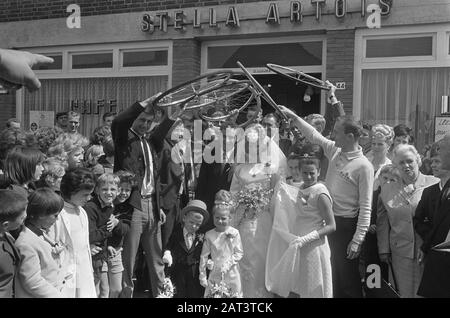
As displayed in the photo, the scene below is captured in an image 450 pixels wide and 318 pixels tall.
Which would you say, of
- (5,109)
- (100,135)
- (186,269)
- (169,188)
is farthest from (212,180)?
(5,109)

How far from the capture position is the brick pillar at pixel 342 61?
27.6 ft

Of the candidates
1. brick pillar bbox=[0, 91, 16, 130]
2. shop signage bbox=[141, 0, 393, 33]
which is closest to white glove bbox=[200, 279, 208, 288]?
shop signage bbox=[141, 0, 393, 33]

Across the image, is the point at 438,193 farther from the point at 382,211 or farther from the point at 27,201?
the point at 27,201

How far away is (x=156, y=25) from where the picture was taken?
941 centimetres

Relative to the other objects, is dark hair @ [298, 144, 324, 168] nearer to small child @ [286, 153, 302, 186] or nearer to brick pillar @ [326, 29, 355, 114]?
small child @ [286, 153, 302, 186]

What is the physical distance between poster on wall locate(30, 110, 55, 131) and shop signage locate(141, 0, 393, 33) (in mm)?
2596

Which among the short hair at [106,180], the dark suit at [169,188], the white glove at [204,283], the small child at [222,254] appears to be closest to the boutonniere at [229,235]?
the small child at [222,254]

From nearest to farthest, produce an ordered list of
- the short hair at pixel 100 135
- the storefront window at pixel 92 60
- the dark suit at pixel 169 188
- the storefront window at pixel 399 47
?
the dark suit at pixel 169 188 < the short hair at pixel 100 135 < the storefront window at pixel 399 47 < the storefront window at pixel 92 60

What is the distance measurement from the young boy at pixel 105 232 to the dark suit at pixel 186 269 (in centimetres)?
51

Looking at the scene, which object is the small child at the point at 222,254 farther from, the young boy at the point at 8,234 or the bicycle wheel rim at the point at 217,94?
the young boy at the point at 8,234

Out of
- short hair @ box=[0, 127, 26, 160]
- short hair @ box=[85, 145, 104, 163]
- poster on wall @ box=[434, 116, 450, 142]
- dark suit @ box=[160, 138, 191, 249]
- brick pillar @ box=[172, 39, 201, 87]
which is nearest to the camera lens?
short hair @ box=[0, 127, 26, 160]

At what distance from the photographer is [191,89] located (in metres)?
5.64

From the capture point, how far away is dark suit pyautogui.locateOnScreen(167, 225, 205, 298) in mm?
4844

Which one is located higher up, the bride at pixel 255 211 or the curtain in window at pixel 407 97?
the curtain in window at pixel 407 97
